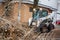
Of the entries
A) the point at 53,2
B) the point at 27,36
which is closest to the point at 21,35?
the point at 27,36

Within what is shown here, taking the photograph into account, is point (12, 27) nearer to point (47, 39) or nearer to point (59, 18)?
point (47, 39)

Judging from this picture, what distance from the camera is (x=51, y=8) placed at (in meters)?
34.8

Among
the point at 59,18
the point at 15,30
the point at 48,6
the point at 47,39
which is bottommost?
the point at 59,18

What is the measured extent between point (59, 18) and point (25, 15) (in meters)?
7.96

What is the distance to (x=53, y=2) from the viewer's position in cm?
3647

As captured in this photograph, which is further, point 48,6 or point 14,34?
point 48,6

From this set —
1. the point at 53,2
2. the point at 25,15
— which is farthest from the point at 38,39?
the point at 53,2

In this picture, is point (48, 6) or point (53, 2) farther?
point (53, 2)

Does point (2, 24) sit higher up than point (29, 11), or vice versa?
point (2, 24)

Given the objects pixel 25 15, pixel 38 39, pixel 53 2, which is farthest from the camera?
pixel 53 2

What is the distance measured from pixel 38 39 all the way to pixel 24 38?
36cm

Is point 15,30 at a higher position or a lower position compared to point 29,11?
higher

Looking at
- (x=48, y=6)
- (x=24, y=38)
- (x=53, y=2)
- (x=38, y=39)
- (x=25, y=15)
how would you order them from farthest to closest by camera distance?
(x=53, y=2)
(x=48, y=6)
(x=25, y=15)
(x=38, y=39)
(x=24, y=38)

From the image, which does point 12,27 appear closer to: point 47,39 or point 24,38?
point 24,38
